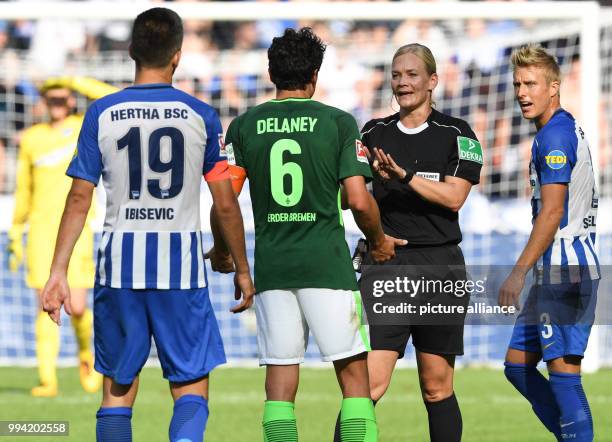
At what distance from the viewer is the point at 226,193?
5180 millimetres

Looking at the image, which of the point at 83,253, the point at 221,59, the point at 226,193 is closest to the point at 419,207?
the point at 226,193

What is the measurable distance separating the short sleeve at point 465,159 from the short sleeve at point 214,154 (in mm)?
1374

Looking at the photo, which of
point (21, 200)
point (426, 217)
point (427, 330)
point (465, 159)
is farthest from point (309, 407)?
point (465, 159)

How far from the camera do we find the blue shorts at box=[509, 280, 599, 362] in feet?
19.6

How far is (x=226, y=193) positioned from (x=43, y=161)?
5.21 meters

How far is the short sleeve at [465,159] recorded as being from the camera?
605 centimetres

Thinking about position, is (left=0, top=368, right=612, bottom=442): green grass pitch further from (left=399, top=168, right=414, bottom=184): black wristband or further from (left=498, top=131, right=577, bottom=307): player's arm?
(left=399, top=168, right=414, bottom=184): black wristband

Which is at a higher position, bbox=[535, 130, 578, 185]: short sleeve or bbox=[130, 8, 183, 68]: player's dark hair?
bbox=[130, 8, 183, 68]: player's dark hair

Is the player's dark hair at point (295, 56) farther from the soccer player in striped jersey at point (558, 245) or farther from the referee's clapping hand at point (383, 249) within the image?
the soccer player in striped jersey at point (558, 245)

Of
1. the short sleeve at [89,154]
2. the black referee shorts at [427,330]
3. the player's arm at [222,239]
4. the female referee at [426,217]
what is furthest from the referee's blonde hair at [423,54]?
the short sleeve at [89,154]

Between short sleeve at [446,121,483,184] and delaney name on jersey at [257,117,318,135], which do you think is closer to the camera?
delaney name on jersey at [257,117,318,135]

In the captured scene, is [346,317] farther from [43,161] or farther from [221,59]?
[221,59]

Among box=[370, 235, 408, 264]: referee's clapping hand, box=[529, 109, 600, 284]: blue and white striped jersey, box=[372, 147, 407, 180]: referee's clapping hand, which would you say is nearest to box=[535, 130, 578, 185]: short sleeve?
box=[529, 109, 600, 284]: blue and white striped jersey

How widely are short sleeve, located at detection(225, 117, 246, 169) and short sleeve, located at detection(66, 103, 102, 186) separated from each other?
0.62 metres
